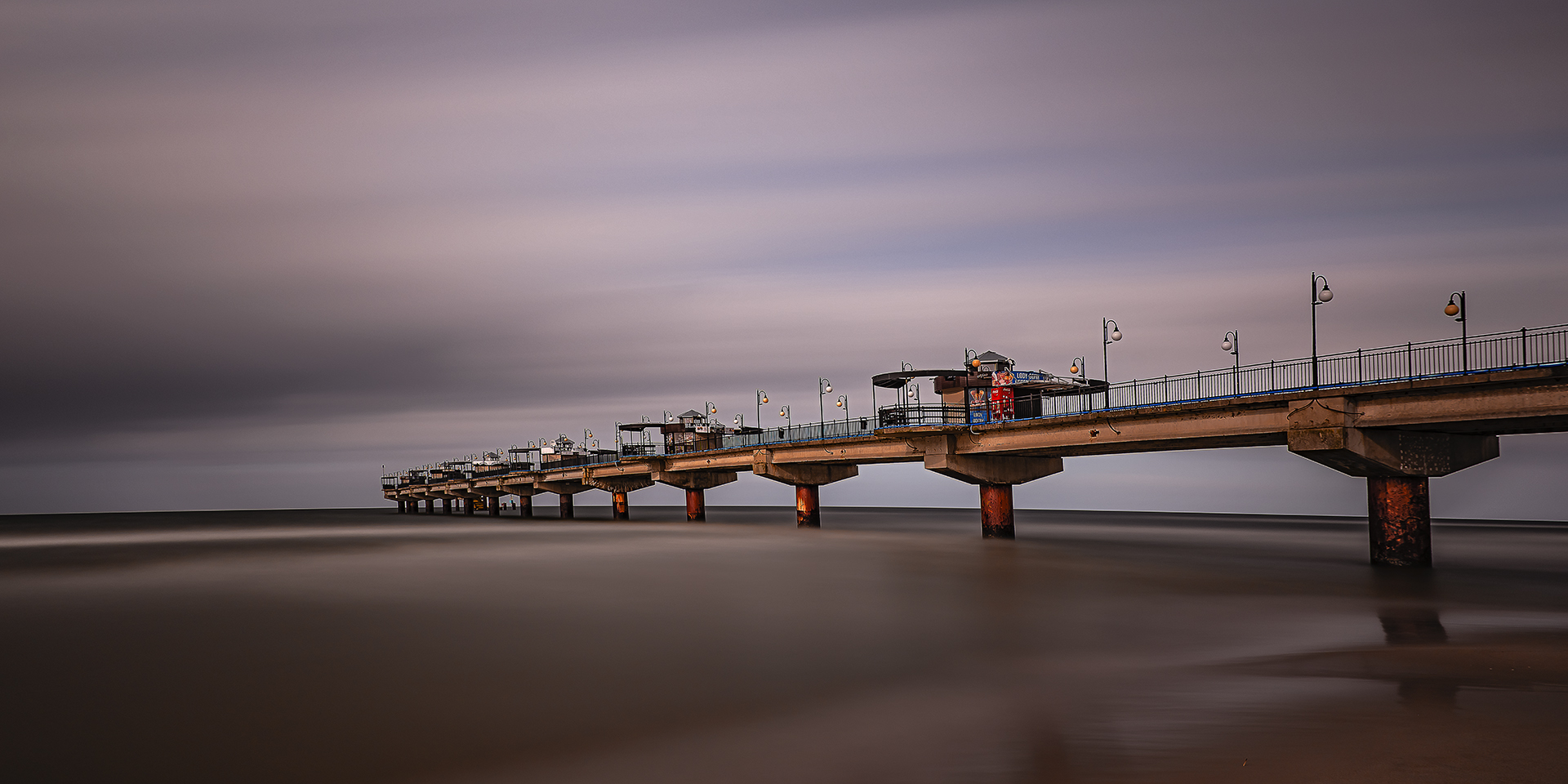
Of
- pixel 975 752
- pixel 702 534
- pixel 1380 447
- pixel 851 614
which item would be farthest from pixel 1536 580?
pixel 702 534

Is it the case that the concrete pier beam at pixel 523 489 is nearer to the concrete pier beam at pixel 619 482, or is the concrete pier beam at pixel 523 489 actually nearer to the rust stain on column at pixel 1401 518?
the concrete pier beam at pixel 619 482

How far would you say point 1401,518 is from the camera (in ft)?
129

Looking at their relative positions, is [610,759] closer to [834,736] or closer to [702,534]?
[834,736]

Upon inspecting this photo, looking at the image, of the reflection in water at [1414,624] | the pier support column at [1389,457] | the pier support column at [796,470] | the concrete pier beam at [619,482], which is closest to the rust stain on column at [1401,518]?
the pier support column at [1389,457]

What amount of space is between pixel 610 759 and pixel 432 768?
220cm

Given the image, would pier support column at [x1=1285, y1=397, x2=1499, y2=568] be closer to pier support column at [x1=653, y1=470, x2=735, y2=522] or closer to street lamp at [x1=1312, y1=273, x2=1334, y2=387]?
street lamp at [x1=1312, y1=273, x2=1334, y2=387]

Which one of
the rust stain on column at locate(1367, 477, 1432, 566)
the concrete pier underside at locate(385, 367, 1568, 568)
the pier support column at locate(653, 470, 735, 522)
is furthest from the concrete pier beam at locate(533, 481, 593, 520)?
the rust stain on column at locate(1367, 477, 1432, 566)

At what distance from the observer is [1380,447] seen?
3778 centimetres

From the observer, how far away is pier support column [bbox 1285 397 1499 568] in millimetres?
37750

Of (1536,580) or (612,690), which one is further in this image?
(1536,580)

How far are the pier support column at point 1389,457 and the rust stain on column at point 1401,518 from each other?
32 mm

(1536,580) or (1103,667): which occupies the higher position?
(1103,667)

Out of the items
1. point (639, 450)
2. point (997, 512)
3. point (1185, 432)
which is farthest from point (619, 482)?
point (1185, 432)

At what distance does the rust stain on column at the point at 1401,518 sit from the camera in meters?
39.2
